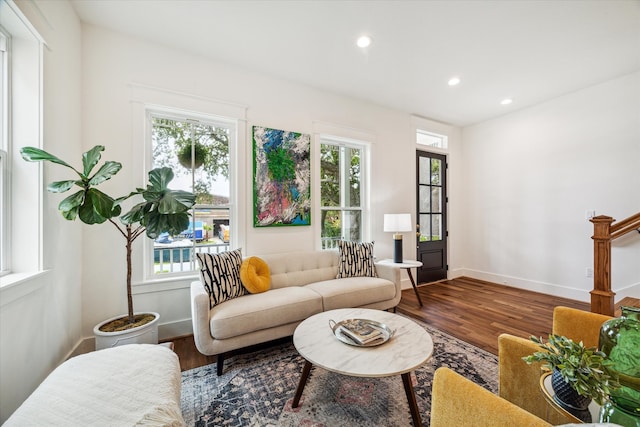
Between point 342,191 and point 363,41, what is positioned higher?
point 363,41

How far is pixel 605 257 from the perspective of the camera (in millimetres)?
2143

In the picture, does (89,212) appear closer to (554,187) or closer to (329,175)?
(329,175)

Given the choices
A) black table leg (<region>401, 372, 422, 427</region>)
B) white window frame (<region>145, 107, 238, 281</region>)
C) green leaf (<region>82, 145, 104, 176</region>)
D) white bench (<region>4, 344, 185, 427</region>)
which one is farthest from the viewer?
white window frame (<region>145, 107, 238, 281</region>)

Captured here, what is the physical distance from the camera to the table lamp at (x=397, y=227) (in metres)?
3.45

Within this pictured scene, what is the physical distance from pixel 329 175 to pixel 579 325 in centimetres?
285

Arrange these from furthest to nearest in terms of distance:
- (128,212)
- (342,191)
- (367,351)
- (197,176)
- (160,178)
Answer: (342,191), (197,176), (160,178), (128,212), (367,351)

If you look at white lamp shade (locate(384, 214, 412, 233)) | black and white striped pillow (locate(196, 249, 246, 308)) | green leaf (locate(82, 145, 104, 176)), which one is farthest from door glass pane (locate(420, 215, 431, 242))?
green leaf (locate(82, 145, 104, 176))

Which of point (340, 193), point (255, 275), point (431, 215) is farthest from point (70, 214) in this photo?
point (431, 215)

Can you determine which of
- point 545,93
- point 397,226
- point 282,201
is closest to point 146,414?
point 282,201

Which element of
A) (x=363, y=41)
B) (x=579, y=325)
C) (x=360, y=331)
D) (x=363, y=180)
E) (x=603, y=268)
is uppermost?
(x=363, y=41)

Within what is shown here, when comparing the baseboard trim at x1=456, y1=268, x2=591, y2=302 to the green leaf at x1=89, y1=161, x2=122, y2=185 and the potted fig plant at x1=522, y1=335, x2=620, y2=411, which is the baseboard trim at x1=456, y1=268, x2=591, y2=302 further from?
the green leaf at x1=89, y1=161, x2=122, y2=185

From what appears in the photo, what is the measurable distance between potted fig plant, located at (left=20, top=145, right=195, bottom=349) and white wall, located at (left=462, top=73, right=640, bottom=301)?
4789 millimetres

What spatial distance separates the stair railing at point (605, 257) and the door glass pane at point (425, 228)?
235 centimetres

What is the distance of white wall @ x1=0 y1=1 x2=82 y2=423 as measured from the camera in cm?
134
